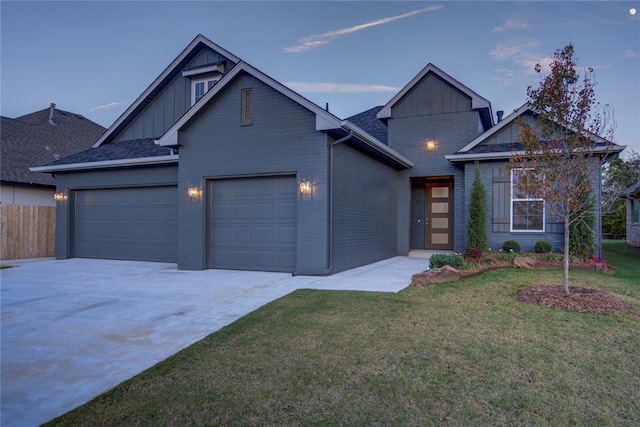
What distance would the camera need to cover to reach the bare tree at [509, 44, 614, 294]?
6562mm

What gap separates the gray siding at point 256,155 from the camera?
364 inches

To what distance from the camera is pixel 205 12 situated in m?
13.0

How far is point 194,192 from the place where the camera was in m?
10.8

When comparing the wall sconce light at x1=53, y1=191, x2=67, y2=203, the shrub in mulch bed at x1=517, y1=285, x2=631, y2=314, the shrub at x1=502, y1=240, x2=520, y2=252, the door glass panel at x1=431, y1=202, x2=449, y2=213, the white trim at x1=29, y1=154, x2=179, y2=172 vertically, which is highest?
the white trim at x1=29, y1=154, x2=179, y2=172

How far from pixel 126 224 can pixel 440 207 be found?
36.1 feet

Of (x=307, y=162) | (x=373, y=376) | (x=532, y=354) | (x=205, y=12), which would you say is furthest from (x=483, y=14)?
(x=373, y=376)

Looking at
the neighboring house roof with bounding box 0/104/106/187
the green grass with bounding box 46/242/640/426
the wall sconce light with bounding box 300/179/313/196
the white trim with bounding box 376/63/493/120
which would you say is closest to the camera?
the green grass with bounding box 46/242/640/426

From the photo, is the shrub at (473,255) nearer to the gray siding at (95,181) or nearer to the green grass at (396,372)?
the green grass at (396,372)

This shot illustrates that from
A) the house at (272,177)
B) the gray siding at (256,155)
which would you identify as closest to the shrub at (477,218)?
the house at (272,177)

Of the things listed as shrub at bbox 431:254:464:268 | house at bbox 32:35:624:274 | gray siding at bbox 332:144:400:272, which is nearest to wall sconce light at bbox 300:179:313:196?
house at bbox 32:35:624:274

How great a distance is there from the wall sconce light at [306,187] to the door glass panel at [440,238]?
7127 mm

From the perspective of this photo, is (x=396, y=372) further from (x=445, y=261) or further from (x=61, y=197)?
(x=61, y=197)

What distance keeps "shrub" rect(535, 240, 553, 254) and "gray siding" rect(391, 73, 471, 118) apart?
523cm

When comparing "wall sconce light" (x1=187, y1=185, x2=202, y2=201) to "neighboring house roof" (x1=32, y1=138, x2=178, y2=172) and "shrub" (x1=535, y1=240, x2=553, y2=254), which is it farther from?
"shrub" (x1=535, y1=240, x2=553, y2=254)
